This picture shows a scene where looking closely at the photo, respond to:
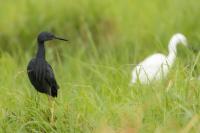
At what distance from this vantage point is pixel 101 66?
5.31 metres

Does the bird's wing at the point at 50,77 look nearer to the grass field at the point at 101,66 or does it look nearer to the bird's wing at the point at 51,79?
the bird's wing at the point at 51,79

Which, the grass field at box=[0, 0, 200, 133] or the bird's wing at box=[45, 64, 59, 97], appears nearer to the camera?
the grass field at box=[0, 0, 200, 133]

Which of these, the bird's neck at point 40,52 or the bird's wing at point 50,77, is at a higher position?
the bird's neck at point 40,52

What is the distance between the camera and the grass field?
13.5ft

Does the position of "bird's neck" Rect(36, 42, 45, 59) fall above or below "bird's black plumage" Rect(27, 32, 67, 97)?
above

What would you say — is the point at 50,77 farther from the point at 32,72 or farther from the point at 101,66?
the point at 101,66

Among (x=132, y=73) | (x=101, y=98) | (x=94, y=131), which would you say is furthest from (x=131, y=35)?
(x=94, y=131)

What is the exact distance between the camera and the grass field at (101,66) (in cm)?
410

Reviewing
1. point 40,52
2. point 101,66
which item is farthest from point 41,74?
point 101,66

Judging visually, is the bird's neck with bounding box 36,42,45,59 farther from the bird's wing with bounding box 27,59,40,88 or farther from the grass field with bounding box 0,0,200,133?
the grass field with bounding box 0,0,200,133

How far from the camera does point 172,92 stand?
421 centimetres

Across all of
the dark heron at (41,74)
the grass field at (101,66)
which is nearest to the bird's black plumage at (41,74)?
the dark heron at (41,74)

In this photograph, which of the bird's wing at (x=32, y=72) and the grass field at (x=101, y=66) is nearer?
the grass field at (x=101, y=66)

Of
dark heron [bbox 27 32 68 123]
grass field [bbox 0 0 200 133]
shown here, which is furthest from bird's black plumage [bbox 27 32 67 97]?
grass field [bbox 0 0 200 133]
